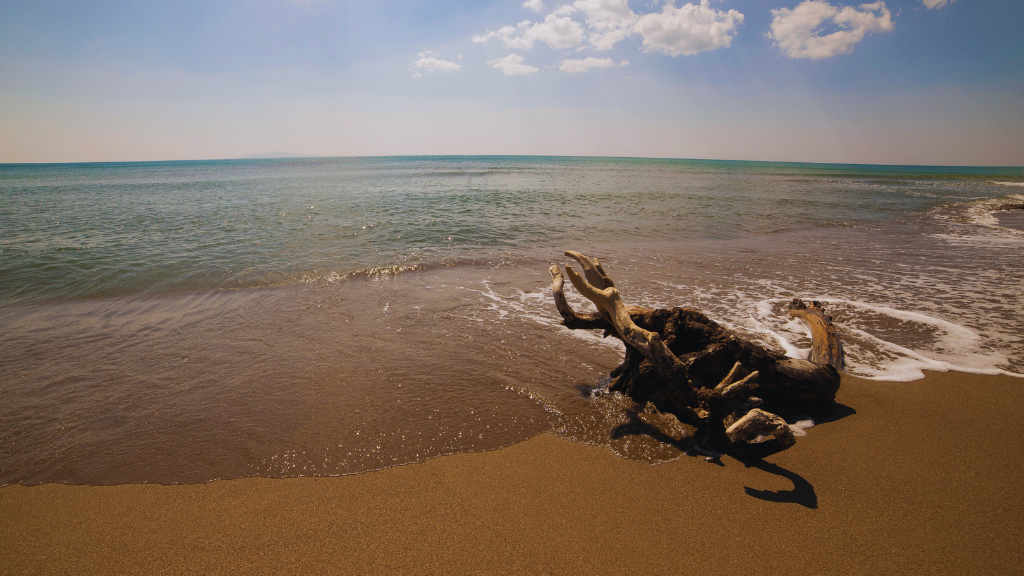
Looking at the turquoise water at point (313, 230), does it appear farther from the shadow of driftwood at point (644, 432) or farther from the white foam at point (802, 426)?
the white foam at point (802, 426)

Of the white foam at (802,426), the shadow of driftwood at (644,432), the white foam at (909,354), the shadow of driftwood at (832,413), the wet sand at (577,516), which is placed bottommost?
the wet sand at (577,516)

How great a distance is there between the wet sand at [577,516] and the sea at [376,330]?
29 centimetres

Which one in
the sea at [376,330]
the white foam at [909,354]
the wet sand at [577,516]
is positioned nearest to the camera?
the wet sand at [577,516]

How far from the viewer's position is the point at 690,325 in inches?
157

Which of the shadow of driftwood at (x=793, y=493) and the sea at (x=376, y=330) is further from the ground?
the sea at (x=376, y=330)

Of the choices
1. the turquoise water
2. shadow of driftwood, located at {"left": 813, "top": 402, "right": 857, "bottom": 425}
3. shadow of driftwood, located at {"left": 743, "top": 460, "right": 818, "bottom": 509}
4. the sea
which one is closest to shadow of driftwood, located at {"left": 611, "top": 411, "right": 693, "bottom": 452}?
the sea

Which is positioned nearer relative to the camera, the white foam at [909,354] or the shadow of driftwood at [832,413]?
the shadow of driftwood at [832,413]

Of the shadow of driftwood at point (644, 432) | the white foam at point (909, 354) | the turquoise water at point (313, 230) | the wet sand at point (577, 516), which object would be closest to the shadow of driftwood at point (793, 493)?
the wet sand at point (577, 516)

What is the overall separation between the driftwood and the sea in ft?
1.49

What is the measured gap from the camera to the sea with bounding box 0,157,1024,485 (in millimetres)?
3721

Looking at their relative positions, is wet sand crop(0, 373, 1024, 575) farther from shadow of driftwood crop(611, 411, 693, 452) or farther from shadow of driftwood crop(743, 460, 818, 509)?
shadow of driftwood crop(611, 411, 693, 452)

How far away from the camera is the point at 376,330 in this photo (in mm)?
6145

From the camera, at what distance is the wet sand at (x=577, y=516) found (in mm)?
2498

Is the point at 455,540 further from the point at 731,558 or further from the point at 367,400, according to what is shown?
the point at 367,400
